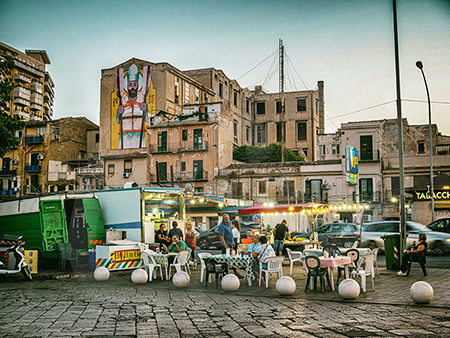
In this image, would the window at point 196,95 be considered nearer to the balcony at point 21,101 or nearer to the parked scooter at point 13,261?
the balcony at point 21,101

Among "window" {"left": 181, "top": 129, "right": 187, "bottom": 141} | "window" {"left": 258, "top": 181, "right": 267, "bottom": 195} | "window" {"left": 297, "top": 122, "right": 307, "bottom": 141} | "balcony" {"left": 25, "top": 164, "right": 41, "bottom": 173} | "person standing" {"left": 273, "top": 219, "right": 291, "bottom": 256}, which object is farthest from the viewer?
"window" {"left": 297, "top": 122, "right": 307, "bottom": 141}

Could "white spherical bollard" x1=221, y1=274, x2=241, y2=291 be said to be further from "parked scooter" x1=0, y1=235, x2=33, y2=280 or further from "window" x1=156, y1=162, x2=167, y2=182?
"window" x1=156, y1=162, x2=167, y2=182

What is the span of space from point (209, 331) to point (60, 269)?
982 centimetres

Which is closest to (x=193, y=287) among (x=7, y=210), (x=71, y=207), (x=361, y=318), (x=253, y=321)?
(x=253, y=321)

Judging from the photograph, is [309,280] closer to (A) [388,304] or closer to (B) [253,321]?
(A) [388,304]

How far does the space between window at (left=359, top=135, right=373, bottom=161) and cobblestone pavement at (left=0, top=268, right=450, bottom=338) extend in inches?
1215

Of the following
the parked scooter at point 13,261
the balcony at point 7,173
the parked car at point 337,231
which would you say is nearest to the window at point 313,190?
the parked car at point 337,231

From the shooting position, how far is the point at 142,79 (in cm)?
4950

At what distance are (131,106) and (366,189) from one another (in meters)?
26.2

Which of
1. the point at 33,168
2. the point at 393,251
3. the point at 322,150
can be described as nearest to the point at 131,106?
the point at 33,168

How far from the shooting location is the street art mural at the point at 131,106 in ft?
161

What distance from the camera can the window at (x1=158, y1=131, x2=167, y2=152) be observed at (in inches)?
1790

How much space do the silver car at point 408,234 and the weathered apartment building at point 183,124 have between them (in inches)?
798

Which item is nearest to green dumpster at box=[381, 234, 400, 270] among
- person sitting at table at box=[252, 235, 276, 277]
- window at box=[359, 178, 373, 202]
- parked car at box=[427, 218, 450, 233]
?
person sitting at table at box=[252, 235, 276, 277]
